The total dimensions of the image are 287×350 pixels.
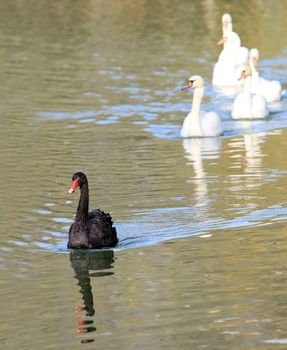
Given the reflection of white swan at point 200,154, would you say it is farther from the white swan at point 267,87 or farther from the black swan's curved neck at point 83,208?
the white swan at point 267,87

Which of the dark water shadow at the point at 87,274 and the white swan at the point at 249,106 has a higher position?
the white swan at the point at 249,106

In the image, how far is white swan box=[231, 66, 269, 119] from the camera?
21.5m

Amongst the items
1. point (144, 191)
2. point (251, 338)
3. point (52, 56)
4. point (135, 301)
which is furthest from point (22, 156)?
point (52, 56)

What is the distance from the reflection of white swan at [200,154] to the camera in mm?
15319

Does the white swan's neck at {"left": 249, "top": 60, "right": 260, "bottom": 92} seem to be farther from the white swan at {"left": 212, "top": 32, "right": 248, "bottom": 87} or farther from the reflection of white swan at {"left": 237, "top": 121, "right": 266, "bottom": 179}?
the reflection of white swan at {"left": 237, "top": 121, "right": 266, "bottom": 179}

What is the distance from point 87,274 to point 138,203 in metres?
2.78

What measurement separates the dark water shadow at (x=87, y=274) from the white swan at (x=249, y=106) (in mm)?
8834

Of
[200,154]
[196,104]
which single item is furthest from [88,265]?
[196,104]

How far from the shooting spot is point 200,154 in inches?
724

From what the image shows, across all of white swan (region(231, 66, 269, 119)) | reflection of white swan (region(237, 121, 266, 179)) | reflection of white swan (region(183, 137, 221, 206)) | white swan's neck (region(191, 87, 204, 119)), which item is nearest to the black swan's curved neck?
reflection of white swan (region(183, 137, 221, 206))

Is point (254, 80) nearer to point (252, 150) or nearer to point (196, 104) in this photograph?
point (196, 104)

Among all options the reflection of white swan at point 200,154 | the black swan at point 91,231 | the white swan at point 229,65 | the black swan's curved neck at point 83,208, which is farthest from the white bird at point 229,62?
the black swan at point 91,231

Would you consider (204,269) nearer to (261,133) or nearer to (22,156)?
(22,156)

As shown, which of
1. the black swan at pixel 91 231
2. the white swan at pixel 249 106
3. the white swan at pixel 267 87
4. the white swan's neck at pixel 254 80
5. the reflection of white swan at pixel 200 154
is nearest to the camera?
the black swan at pixel 91 231
